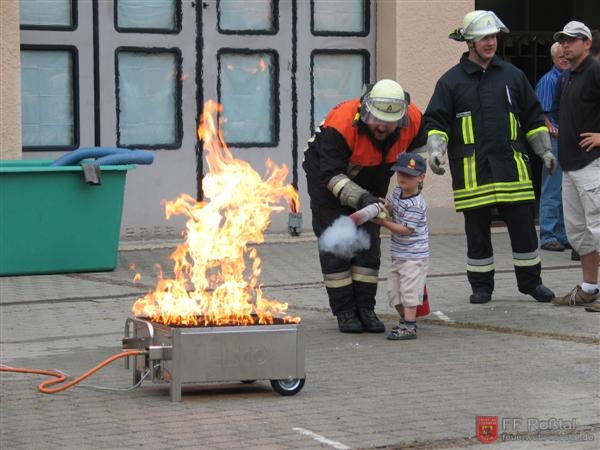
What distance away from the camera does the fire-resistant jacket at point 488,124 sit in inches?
400

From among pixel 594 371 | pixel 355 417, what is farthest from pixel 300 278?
pixel 355 417

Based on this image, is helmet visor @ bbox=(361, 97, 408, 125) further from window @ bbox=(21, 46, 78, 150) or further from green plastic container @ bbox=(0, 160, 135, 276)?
window @ bbox=(21, 46, 78, 150)

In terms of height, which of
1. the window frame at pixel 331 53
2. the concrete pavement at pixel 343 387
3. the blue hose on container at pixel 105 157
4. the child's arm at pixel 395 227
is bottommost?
the concrete pavement at pixel 343 387

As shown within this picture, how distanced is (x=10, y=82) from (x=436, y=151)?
179 inches

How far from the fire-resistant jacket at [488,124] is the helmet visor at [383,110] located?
142 cm

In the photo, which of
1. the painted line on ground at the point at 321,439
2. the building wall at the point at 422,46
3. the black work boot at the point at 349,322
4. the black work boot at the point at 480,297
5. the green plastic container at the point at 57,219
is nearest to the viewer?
the painted line on ground at the point at 321,439

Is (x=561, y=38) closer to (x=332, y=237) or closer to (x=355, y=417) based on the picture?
(x=332, y=237)

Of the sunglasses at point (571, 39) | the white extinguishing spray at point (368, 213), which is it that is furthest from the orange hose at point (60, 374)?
the sunglasses at point (571, 39)

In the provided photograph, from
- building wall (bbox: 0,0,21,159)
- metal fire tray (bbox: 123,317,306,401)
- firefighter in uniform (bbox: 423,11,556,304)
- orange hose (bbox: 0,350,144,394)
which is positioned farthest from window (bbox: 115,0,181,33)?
metal fire tray (bbox: 123,317,306,401)

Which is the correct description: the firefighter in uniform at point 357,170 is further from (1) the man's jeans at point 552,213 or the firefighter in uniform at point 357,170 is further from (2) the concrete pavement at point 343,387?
(1) the man's jeans at point 552,213

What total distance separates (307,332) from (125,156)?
11.1ft

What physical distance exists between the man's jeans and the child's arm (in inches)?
192

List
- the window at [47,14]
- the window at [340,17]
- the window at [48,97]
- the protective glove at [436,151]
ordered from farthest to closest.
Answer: the window at [340,17] → the window at [48,97] → the window at [47,14] → the protective glove at [436,151]

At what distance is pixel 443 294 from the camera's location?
10.9 m
